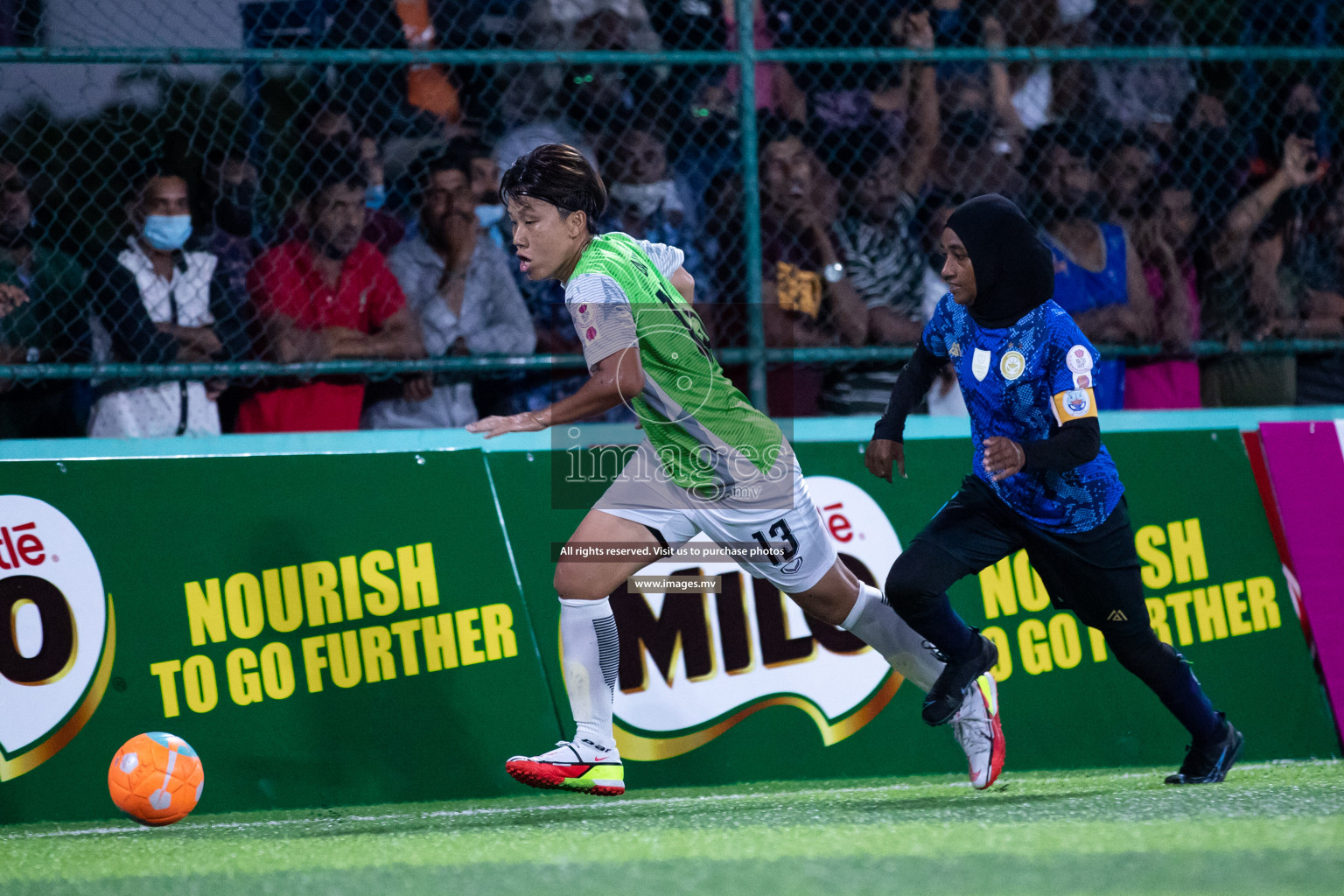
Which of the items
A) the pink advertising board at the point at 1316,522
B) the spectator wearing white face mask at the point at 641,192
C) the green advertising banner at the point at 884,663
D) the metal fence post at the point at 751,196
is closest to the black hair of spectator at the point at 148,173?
the spectator wearing white face mask at the point at 641,192

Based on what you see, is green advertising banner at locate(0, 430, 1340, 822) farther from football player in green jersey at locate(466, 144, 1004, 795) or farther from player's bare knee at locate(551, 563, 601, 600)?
player's bare knee at locate(551, 563, 601, 600)

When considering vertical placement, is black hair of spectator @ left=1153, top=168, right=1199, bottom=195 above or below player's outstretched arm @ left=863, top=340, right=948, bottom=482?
above

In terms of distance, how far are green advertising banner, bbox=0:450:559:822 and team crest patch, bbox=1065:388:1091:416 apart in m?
2.19

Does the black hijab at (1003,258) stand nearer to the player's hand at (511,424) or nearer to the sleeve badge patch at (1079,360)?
the sleeve badge patch at (1079,360)

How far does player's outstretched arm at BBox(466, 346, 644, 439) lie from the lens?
412 centimetres


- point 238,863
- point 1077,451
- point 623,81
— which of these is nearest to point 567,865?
point 238,863

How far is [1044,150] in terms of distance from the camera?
697 centimetres

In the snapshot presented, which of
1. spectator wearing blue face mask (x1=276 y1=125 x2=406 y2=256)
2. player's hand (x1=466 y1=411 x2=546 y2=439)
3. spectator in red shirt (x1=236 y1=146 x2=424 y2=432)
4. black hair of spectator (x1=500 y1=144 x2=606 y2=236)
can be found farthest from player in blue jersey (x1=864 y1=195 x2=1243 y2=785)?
spectator wearing blue face mask (x1=276 y1=125 x2=406 y2=256)

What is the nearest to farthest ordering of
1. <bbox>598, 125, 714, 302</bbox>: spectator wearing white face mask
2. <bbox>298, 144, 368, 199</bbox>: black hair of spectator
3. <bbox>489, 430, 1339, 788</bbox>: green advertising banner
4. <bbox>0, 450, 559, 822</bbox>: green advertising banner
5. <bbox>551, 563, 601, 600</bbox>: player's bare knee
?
<bbox>551, 563, 601, 600</bbox>: player's bare knee → <bbox>0, 450, 559, 822</bbox>: green advertising banner → <bbox>489, 430, 1339, 788</bbox>: green advertising banner → <bbox>298, 144, 368, 199</bbox>: black hair of spectator → <bbox>598, 125, 714, 302</bbox>: spectator wearing white face mask

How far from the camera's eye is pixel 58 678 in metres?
5.08

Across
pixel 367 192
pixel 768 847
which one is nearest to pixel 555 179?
pixel 768 847

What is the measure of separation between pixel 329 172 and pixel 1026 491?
3.42 meters

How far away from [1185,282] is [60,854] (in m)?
5.47

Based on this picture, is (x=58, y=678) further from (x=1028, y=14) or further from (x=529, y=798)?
(x=1028, y=14)
